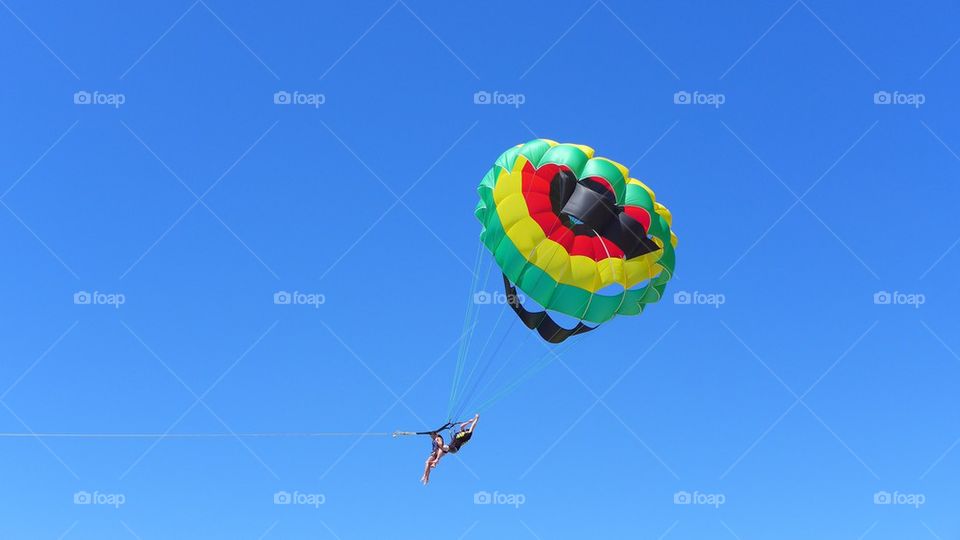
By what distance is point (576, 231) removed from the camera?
96.6 ft

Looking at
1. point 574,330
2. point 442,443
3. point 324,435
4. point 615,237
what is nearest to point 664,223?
point 615,237

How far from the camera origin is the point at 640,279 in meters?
29.0

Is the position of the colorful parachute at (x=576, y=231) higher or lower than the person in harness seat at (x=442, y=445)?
higher

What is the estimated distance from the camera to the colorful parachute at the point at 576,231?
2861 centimetres

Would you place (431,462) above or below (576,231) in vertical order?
below

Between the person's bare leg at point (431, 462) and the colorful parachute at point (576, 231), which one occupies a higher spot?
the colorful parachute at point (576, 231)

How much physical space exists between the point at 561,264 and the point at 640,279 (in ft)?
6.52

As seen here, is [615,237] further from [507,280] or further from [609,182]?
[507,280]

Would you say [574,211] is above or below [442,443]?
above

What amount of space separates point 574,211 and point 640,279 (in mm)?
2439

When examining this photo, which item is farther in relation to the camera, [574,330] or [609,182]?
[574,330]

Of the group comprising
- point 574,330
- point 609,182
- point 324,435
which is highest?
point 609,182

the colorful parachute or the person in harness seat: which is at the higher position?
the colorful parachute

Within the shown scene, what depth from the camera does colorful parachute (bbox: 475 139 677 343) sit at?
1126 inches
